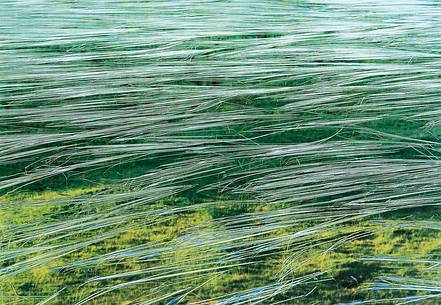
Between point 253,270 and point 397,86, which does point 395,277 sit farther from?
point 397,86

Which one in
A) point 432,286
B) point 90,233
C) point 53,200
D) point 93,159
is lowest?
point 432,286

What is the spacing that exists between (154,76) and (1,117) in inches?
18.2

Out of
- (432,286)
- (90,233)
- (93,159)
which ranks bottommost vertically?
(432,286)

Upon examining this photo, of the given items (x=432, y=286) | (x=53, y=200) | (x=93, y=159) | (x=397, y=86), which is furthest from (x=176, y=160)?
(x=432, y=286)

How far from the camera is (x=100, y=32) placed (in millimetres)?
1276

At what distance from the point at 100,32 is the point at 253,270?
84 cm

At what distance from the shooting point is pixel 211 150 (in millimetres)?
1264

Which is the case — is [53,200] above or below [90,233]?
above

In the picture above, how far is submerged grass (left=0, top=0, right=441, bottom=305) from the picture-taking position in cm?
126

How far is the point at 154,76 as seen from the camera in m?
1.27

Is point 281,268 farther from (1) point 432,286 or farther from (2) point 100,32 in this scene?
(2) point 100,32

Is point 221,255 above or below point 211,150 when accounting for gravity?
below

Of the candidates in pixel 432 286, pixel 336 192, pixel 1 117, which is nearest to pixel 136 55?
pixel 1 117

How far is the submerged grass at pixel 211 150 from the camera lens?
1258mm
